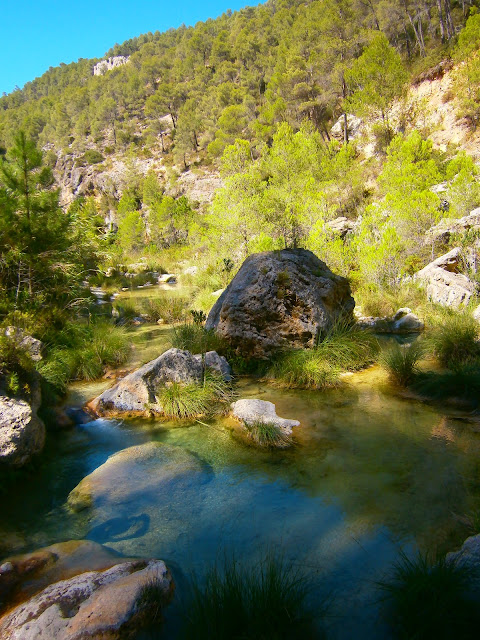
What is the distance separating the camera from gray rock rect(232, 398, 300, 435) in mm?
5145

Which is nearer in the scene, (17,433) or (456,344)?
(17,433)

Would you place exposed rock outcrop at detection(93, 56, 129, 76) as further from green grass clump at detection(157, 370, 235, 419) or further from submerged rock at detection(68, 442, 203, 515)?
submerged rock at detection(68, 442, 203, 515)

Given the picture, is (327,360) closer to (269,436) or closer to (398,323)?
(269,436)

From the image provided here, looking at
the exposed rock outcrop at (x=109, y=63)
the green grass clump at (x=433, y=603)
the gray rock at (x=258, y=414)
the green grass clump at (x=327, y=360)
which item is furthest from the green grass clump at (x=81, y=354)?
the exposed rock outcrop at (x=109, y=63)

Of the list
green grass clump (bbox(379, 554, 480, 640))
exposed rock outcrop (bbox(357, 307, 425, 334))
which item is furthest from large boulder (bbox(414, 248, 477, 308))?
green grass clump (bbox(379, 554, 480, 640))

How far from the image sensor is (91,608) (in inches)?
92.4

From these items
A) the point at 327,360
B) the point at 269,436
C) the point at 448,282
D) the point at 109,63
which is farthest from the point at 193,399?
the point at 109,63

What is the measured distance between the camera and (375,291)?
13039mm

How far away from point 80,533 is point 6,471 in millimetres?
1284

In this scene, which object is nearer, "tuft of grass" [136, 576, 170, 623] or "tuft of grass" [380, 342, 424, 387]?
"tuft of grass" [136, 576, 170, 623]

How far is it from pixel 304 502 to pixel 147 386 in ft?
11.1

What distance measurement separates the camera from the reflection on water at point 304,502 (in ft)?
9.91

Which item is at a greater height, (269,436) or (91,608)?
(91,608)

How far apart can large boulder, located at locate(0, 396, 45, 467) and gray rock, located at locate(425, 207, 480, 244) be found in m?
14.9
